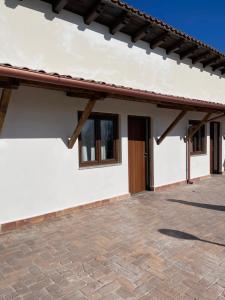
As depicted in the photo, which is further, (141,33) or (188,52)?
(188,52)

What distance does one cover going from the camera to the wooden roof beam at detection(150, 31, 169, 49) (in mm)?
7589

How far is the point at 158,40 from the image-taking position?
7.77 metres

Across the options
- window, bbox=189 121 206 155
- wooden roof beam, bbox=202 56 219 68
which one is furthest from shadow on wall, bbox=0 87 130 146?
wooden roof beam, bbox=202 56 219 68

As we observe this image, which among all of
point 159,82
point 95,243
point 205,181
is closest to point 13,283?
point 95,243

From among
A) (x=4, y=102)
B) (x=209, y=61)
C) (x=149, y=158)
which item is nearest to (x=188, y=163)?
(x=149, y=158)

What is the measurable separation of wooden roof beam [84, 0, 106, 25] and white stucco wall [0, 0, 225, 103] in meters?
0.16

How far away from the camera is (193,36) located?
8.29 meters

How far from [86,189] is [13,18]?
4047mm

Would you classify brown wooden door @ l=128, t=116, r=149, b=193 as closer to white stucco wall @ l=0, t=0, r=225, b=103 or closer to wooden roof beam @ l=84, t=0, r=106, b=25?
white stucco wall @ l=0, t=0, r=225, b=103

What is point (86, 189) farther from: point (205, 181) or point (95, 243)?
point (205, 181)

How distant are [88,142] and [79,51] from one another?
227 centimetres

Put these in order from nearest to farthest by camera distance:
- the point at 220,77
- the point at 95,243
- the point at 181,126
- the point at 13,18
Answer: the point at 95,243
the point at 13,18
the point at 181,126
the point at 220,77

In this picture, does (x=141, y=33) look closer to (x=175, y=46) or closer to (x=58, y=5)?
(x=175, y=46)

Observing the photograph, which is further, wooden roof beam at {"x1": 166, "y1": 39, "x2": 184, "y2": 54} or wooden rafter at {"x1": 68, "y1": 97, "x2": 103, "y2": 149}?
wooden roof beam at {"x1": 166, "y1": 39, "x2": 184, "y2": 54}
